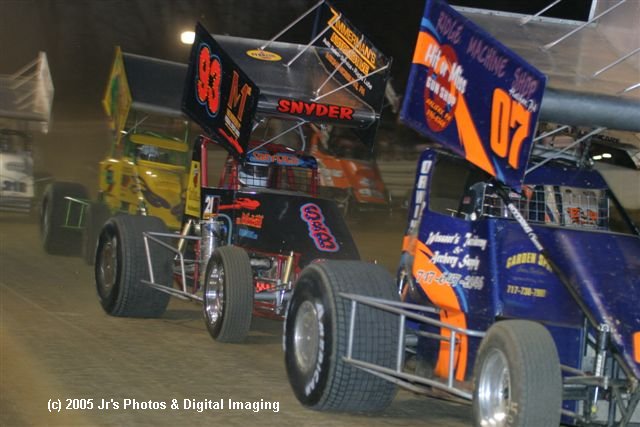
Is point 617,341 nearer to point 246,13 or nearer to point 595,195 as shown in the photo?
point 595,195

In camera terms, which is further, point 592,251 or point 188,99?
point 188,99

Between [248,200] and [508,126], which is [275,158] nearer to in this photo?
[248,200]

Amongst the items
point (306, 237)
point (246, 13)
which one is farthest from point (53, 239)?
point (246, 13)

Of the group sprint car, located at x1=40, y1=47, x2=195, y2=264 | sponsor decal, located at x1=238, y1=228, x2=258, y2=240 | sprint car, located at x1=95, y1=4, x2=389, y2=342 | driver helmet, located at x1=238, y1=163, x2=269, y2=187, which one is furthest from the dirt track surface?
sprint car, located at x1=40, y1=47, x2=195, y2=264

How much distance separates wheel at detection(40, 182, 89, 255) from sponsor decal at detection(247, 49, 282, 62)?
Answer: 19.2 feet

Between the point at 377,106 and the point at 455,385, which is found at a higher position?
the point at 377,106

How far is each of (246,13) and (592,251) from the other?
84.3ft

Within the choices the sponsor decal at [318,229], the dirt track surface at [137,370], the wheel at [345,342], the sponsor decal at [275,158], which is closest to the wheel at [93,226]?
the dirt track surface at [137,370]

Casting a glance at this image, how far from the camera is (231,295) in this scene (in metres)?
8.95

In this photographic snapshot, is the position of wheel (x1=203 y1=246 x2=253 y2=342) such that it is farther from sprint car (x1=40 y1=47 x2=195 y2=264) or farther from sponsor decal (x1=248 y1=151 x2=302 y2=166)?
sprint car (x1=40 y1=47 x2=195 y2=264)

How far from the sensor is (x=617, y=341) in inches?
215

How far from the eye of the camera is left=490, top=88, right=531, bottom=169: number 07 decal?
551 cm

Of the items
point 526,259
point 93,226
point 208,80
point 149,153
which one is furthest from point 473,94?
point 149,153

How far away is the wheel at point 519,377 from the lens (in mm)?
5137
